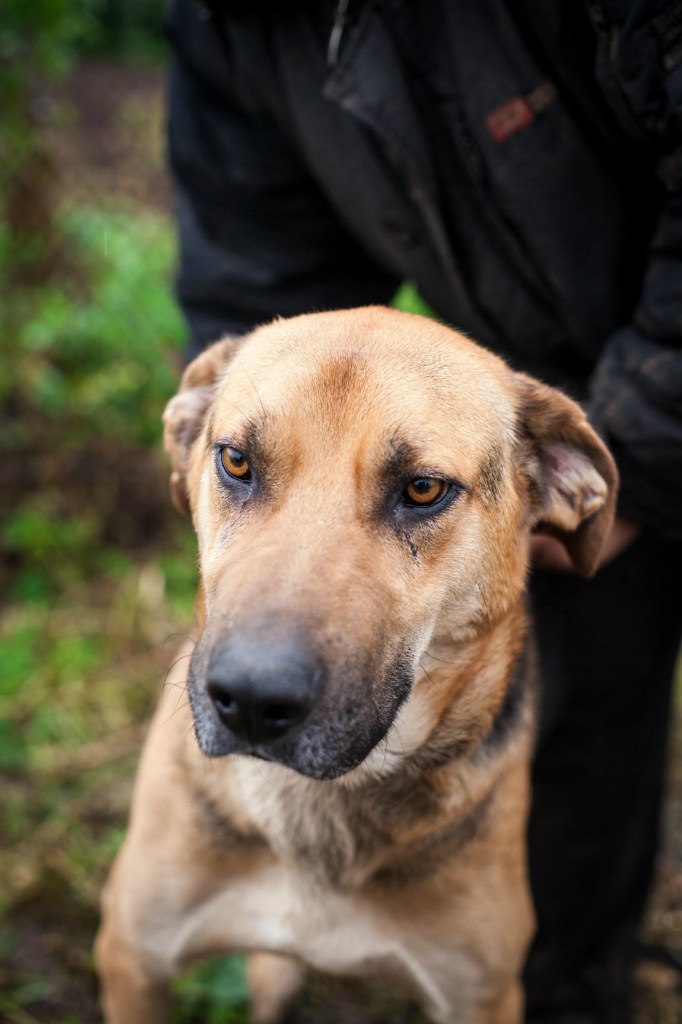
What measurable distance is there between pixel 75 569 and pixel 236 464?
113 inches

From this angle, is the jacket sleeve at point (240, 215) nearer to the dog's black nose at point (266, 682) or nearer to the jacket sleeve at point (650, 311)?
the jacket sleeve at point (650, 311)

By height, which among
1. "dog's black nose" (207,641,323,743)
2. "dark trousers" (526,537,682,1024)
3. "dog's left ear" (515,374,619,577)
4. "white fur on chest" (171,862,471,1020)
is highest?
"dog's black nose" (207,641,323,743)

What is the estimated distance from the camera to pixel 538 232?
8.68ft

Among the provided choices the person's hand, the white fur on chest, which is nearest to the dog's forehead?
the person's hand

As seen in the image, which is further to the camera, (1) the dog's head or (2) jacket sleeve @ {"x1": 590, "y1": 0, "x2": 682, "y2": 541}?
(2) jacket sleeve @ {"x1": 590, "y1": 0, "x2": 682, "y2": 541}

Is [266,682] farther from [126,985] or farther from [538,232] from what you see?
[538,232]

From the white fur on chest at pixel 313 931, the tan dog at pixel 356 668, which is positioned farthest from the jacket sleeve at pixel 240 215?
the white fur on chest at pixel 313 931

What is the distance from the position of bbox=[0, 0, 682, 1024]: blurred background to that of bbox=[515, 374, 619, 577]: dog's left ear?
1.96 meters

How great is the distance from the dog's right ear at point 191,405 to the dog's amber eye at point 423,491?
0.67m

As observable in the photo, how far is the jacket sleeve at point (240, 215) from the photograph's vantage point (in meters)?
3.18

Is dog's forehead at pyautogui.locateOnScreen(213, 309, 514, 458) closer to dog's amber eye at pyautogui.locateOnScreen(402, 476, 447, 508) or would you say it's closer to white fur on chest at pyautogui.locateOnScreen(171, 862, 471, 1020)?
dog's amber eye at pyautogui.locateOnScreen(402, 476, 447, 508)

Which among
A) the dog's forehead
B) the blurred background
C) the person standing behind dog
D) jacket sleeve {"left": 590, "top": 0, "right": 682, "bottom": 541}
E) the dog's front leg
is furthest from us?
the blurred background

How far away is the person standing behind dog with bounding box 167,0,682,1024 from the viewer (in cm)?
252

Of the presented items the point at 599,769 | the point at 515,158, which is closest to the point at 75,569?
the point at 599,769
